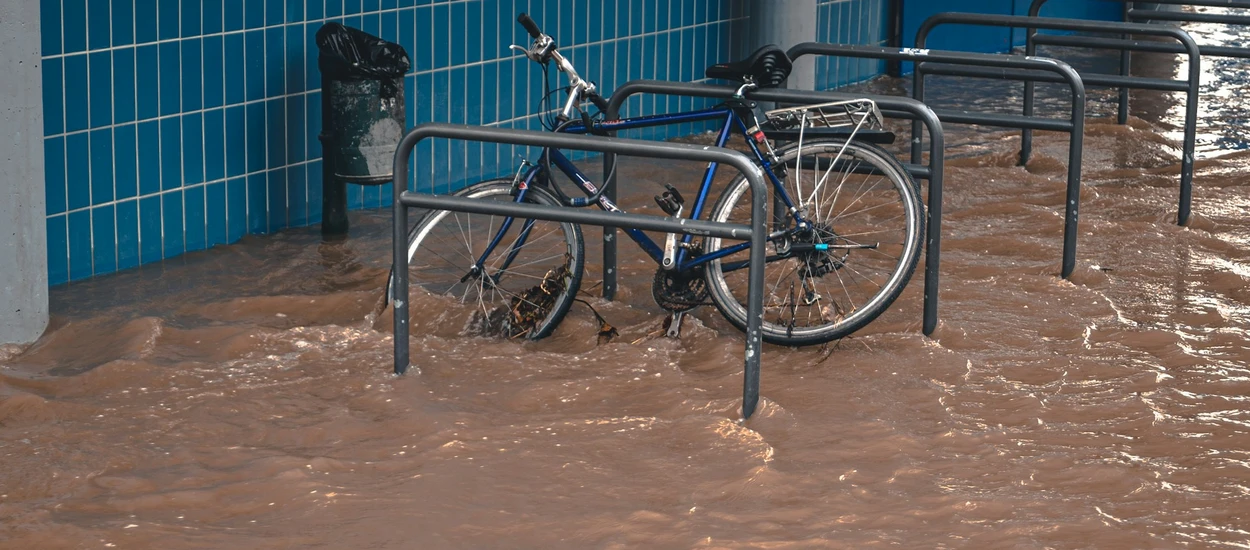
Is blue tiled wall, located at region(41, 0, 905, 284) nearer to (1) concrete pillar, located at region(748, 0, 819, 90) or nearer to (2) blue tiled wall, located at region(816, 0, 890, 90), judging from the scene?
(1) concrete pillar, located at region(748, 0, 819, 90)

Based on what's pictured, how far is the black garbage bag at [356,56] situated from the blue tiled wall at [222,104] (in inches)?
12.3

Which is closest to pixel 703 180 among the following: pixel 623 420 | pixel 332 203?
pixel 623 420

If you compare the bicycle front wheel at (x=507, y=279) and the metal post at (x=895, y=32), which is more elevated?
the metal post at (x=895, y=32)

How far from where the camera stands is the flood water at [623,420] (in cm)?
388

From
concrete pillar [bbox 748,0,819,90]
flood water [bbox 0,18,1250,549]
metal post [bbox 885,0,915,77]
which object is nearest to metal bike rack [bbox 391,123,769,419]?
flood water [bbox 0,18,1250,549]

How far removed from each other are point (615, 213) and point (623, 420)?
2.03 ft

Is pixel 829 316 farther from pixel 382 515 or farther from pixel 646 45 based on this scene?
pixel 646 45

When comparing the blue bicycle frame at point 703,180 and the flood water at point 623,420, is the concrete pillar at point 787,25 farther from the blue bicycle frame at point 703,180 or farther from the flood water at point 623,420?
the blue bicycle frame at point 703,180

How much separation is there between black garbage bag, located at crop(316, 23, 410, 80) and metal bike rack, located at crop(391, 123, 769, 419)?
1.96m

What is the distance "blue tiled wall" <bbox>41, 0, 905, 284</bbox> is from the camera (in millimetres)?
6047

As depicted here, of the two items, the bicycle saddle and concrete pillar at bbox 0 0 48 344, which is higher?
the bicycle saddle

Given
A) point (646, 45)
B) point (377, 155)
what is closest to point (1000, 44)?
point (646, 45)

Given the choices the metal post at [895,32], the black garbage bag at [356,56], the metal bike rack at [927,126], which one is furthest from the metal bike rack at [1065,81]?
the metal post at [895,32]

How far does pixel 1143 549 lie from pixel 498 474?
1.66m
